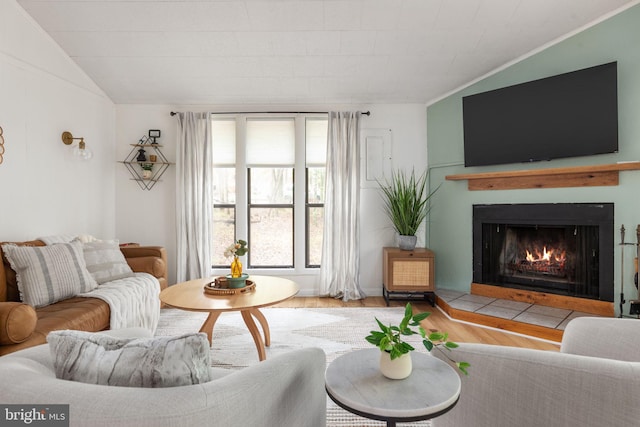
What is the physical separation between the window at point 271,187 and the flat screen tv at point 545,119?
1.85m

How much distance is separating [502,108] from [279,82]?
245 cm

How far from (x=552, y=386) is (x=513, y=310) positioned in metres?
2.43

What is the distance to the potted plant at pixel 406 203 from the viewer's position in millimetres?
3979

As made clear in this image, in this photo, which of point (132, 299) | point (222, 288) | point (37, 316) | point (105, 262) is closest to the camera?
point (37, 316)

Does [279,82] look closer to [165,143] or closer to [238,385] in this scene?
[165,143]

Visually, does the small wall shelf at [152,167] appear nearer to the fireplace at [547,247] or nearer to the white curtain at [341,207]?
the white curtain at [341,207]

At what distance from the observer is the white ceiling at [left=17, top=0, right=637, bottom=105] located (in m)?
2.88

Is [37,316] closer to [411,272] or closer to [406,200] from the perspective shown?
[411,272]

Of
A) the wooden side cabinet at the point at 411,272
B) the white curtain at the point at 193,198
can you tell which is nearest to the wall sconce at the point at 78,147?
the white curtain at the point at 193,198

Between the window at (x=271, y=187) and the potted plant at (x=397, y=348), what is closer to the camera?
the potted plant at (x=397, y=348)

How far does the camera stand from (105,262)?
3.00 m

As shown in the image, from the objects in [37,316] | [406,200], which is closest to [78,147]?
[37,316]

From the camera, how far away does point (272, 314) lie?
11.8 feet

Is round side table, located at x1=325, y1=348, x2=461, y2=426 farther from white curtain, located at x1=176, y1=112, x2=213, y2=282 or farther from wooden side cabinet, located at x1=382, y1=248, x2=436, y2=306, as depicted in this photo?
white curtain, located at x1=176, y1=112, x2=213, y2=282
